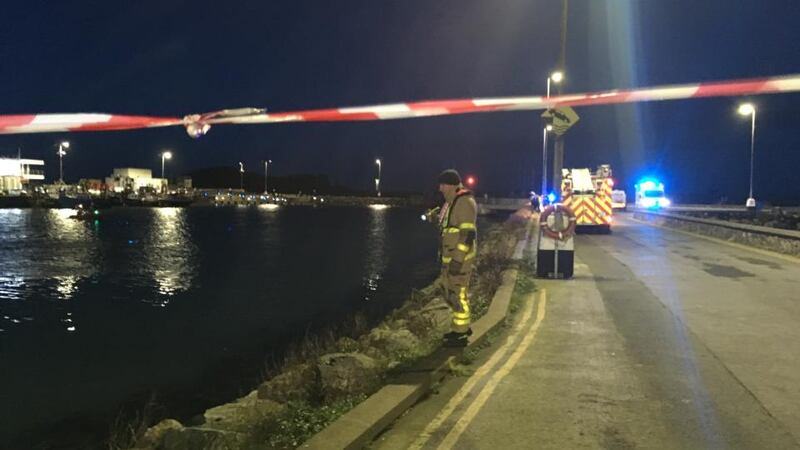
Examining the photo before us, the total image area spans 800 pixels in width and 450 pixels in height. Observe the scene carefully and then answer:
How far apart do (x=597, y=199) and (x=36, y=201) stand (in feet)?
282

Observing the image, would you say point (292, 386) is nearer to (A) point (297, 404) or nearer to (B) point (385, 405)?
(A) point (297, 404)

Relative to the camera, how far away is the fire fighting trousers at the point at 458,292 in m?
7.70

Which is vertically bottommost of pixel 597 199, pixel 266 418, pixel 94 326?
pixel 94 326

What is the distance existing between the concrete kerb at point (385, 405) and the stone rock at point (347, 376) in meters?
0.23

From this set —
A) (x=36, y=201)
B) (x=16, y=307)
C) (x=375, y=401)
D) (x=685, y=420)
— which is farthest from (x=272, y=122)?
(x=36, y=201)

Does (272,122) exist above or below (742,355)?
above

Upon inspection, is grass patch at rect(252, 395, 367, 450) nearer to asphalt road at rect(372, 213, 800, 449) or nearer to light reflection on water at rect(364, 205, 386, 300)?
asphalt road at rect(372, 213, 800, 449)

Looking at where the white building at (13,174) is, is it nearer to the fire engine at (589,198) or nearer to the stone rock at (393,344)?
the fire engine at (589,198)

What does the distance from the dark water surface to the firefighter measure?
4573 millimetres

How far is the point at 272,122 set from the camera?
6109 mm

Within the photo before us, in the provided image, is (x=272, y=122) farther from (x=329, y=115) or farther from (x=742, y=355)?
(x=742, y=355)

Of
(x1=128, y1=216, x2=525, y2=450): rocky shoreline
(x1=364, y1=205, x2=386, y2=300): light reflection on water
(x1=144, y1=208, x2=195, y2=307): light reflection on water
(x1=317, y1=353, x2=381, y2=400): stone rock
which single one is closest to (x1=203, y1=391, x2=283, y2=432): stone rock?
(x1=128, y1=216, x2=525, y2=450): rocky shoreline

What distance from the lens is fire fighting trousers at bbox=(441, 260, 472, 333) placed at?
770 cm

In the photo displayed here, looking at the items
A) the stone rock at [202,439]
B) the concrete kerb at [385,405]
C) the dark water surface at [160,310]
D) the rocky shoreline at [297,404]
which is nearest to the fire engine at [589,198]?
the dark water surface at [160,310]
